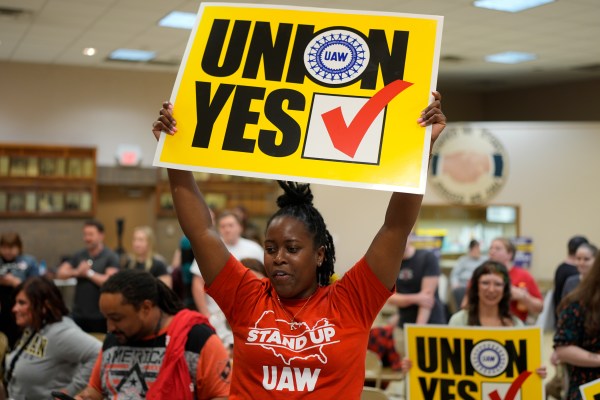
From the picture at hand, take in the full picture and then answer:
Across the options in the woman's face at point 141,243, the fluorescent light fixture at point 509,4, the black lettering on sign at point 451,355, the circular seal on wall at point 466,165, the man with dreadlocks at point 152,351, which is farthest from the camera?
the circular seal on wall at point 466,165

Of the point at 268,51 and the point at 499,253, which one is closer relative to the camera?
the point at 268,51

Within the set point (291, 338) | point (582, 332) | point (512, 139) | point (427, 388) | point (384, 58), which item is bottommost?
point (427, 388)

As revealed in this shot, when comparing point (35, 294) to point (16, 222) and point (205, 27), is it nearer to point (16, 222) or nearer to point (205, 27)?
point (205, 27)

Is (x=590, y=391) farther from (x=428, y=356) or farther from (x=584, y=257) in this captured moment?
(x=584, y=257)

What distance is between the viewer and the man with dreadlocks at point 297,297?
2.03m

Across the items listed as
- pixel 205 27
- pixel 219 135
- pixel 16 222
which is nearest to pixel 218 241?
pixel 219 135

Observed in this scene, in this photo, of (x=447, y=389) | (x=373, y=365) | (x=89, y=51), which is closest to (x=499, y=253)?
(x=373, y=365)

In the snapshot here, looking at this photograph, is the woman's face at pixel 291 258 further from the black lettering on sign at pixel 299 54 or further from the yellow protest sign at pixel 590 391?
the yellow protest sign at pixel 590 391

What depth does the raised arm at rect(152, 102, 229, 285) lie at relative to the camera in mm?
2172

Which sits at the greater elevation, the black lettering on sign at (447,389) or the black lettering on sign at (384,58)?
the black lettering on sign at (384,58)

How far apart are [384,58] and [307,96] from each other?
0.25 metres

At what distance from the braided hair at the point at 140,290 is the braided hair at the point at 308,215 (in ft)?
3.38

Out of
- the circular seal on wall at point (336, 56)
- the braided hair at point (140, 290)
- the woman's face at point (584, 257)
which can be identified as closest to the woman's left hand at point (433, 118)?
the circular seal on wall at point (336, 56)

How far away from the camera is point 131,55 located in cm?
1166
